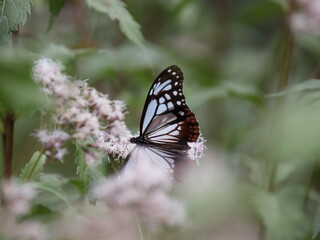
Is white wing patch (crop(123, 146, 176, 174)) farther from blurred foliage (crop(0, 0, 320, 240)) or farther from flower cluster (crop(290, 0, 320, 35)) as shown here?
flower cluster (crop(290, 0, 320, 35))

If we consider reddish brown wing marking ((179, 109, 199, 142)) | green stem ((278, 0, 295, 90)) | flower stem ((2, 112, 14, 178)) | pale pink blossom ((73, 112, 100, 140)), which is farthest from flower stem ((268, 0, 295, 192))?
flower stem ((2, 112, 14, 178))

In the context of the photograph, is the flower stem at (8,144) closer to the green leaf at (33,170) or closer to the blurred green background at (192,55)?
the green leaf at (33,170)

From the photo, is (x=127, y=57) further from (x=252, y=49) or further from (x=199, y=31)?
(x=252, y=49)

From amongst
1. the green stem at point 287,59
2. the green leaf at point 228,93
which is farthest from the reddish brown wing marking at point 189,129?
the green stem at point 287,59

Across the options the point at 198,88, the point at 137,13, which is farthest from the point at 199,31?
the point at 198,88

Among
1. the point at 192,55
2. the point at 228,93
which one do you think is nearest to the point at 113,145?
the point at 228,93
